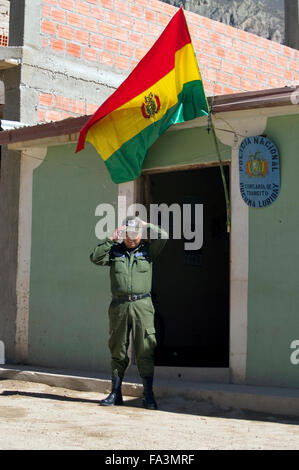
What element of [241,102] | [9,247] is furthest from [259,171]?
[9,247]

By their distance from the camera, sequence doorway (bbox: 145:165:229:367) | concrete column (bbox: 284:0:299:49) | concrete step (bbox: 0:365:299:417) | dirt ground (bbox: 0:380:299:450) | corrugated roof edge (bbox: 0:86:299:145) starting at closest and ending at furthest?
1. dirt ground (bbox: 0:380:299:450)
2. concrete step (bbox: 0:365:299:417)
3. corrugated roof edge (bbox: 0:86:299:145)
4. doorway (bbox: 145:165:229:367)
5. concrete column (bbox: 284:0:299:49)

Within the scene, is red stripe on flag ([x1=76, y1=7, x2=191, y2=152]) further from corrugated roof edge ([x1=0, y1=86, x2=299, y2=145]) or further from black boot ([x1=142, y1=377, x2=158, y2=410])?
black boot ([x1=142, y1=377, x2=158, y2=410])

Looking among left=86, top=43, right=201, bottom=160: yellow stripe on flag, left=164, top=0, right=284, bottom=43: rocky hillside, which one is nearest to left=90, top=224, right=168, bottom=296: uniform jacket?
left=86, top=43, right=201, bottom=160: yellow stripe on flag

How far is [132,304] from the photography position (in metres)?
7.60

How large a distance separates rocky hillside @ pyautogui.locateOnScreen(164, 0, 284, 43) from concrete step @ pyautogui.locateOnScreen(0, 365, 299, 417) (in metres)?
51.7

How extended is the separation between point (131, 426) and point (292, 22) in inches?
429

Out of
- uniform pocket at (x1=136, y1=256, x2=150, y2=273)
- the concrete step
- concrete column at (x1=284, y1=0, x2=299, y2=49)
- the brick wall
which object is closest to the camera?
the concrete step

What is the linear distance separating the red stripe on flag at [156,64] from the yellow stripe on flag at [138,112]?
54 millimetres

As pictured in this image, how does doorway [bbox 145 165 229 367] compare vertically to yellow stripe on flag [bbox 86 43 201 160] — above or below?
below

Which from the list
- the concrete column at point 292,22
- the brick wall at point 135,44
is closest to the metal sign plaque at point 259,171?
the brick wall at point 135,44

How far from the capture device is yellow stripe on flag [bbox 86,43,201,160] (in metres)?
8.09

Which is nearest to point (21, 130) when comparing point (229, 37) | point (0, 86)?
point (0, 86)
